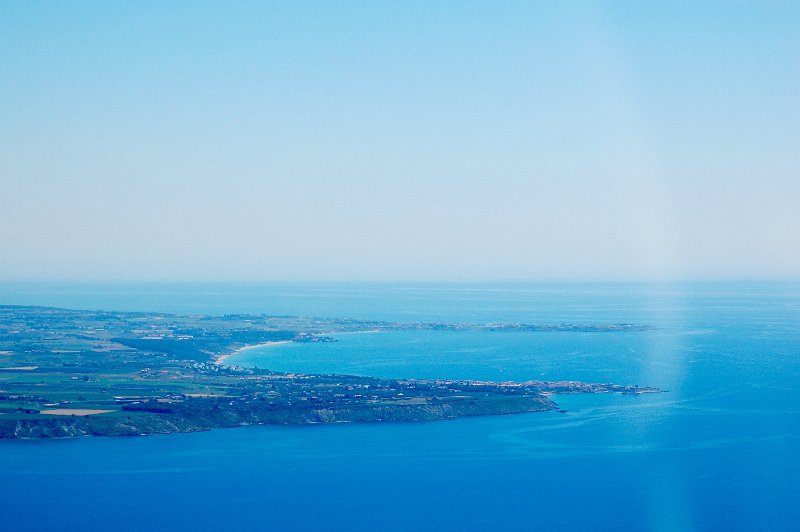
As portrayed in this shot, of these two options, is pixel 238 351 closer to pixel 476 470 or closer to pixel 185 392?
pixel 185 392

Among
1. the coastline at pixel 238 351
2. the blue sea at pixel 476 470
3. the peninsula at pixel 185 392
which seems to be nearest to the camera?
the blue sea at pixel 476 470

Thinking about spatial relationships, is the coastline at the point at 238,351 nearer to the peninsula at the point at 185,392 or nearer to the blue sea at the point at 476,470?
the peninsula at the point at 185,392

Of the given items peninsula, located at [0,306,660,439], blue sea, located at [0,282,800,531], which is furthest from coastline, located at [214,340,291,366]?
blue sea, located at [0,282,800,531]

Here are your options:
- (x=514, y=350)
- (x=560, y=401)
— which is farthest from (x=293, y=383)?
(x=514, y=350)

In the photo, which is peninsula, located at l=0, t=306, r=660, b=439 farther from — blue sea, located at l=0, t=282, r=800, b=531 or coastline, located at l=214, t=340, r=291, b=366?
blue sea, located at l=0, t=282, r=800, b=531

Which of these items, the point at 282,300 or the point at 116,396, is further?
the point at 282,300

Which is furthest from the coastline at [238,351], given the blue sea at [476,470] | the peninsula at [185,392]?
the blue sea at [476,470]

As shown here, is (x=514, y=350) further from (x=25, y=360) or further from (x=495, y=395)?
(x=25, y=360)

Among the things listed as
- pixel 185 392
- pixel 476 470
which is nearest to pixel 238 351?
pixel 185 392
